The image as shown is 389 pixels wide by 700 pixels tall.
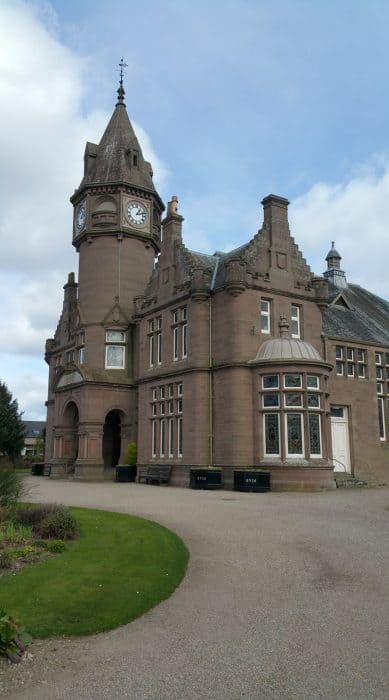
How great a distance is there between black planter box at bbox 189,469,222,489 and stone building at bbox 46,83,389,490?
66 centimetres

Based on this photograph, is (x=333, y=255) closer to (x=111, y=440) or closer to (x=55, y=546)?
(x=111, y=440)

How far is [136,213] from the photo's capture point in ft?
121

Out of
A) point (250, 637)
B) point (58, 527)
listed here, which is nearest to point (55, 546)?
point (58, 527)

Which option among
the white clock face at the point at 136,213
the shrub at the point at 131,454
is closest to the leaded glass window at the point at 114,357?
the shrub at the point at 131,454

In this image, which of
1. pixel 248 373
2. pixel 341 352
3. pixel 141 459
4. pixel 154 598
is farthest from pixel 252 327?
pixel 154 598

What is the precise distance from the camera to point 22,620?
22.2ft

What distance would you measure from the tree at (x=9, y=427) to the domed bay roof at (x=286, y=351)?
26.0m

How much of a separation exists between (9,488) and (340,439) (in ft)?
68.2

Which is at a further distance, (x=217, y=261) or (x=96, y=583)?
(x=217, y=261)

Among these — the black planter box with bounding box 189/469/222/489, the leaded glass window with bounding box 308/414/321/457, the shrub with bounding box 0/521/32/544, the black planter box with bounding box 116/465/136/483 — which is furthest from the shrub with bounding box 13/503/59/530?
the black planter box with bounding box 116/465/136/483

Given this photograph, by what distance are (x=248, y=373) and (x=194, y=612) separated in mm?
19245

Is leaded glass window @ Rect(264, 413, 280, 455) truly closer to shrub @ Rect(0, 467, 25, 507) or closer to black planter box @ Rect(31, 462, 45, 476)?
shrub @ Rect(0, 467, 25, 507)

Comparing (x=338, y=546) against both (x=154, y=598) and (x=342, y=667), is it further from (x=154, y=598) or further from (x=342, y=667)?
(x=342, y=667)

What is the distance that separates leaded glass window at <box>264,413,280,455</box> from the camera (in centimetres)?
2520
